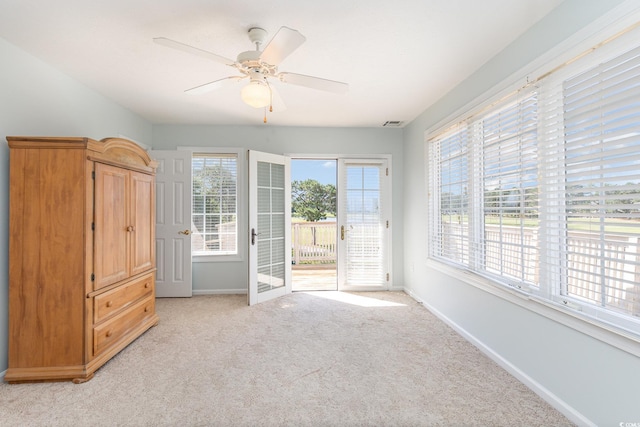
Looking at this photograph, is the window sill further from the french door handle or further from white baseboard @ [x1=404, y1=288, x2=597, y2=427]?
the french door handle

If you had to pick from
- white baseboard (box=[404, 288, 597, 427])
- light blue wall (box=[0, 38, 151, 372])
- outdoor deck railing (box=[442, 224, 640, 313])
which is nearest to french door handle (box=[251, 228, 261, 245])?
light blue wall (box=[0, 38, 151, 372])

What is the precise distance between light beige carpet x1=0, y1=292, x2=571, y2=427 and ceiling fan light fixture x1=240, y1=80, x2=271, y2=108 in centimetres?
200

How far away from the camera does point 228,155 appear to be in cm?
448

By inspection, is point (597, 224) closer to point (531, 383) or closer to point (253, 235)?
point (531, 383)

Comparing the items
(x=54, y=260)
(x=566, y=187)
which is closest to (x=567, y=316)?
(x=566, y=187)

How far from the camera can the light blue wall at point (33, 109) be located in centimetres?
218

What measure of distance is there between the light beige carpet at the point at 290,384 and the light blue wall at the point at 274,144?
3.92 feet

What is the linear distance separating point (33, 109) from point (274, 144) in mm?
2675

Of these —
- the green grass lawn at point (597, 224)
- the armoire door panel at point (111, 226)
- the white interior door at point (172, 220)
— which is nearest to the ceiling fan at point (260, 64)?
the armoire door panel at point (111, 226)

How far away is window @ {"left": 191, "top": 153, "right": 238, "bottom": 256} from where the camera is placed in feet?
14.6

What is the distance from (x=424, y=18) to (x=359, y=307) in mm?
3104

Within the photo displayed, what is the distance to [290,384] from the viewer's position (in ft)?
6.93

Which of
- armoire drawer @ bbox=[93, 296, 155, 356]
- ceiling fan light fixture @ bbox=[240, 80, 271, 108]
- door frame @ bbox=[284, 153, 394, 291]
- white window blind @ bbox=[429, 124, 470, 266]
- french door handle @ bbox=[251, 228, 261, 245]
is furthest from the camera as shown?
door frame @ bbox=[284, 153, 394, 291]

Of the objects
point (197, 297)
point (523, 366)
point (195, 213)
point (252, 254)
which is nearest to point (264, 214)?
point (252, 254)
